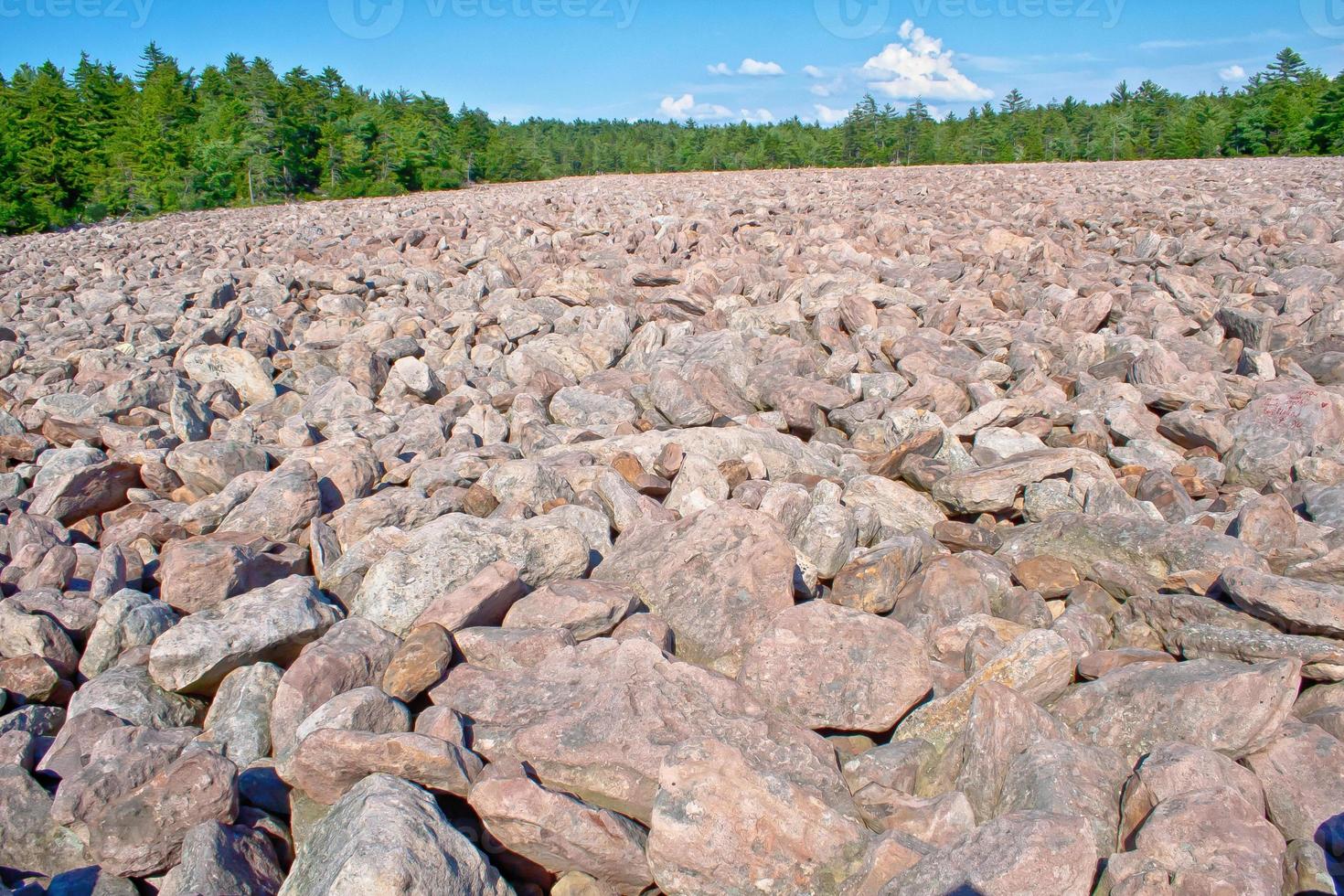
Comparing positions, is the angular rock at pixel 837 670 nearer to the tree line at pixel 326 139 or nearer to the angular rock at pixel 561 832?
the angular rock at pixel 561 832

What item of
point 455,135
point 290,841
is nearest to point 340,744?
point 290,841

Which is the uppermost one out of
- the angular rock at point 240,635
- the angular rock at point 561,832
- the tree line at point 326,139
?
the tree line at point 326,139

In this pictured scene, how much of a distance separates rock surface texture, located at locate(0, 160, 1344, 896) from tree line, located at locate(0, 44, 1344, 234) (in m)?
23.5

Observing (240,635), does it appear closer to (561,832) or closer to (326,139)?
(561,832)

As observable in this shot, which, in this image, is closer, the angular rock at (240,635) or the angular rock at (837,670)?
the angular rock at (837,670)

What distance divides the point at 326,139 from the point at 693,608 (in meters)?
41.5

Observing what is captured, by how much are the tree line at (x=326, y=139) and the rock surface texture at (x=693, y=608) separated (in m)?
23.5

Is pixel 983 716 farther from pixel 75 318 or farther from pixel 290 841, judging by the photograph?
pixel 75 318

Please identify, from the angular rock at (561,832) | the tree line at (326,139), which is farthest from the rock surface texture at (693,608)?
the tree line at (326,139)

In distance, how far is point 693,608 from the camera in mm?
3166

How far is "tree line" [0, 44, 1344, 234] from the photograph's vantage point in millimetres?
32625

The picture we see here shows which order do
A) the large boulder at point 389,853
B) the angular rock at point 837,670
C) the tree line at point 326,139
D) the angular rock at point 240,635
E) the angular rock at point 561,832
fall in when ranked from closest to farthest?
the large boulder at point 389,853
the angular rock at point 561,832
the angular rock at point 837,670
the angular rock at point 240,635
the tree line at point 326,139

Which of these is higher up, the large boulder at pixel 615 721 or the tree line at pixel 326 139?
the tree line at pixel 326 139

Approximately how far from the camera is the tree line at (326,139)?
32.6 m
